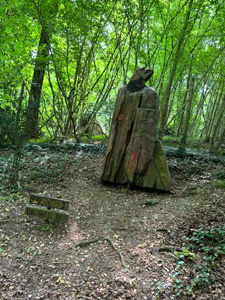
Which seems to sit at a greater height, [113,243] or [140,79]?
[140,79]

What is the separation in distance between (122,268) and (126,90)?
3.62 metres

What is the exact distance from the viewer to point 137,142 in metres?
4.99

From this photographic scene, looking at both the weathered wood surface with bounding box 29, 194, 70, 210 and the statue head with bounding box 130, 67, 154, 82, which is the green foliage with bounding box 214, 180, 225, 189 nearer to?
the statue head with bounding box 130, 67, 154, 82

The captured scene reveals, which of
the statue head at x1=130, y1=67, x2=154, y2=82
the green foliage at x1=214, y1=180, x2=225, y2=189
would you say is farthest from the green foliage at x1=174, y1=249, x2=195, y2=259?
the statue head at x1=130, y1=67, x2=154, y2=82

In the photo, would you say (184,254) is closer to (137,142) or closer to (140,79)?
(137,142)

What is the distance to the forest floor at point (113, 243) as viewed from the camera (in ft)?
8.38

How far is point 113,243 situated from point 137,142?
90.6 inches

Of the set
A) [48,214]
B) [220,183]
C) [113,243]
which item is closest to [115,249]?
[113,243]

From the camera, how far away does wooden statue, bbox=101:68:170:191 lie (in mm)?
4965

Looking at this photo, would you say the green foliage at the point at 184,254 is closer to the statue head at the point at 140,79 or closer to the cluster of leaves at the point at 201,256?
the cluster of leaves at the point at 201,256

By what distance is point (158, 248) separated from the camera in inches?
125

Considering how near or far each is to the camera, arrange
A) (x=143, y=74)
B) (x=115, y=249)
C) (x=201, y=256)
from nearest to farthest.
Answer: (x=201, y=256) → (x=115, y=249) → (x=143, y=74)

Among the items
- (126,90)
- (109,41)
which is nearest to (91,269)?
(126,90)

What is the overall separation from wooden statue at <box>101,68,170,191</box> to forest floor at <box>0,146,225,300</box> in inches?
13.7
